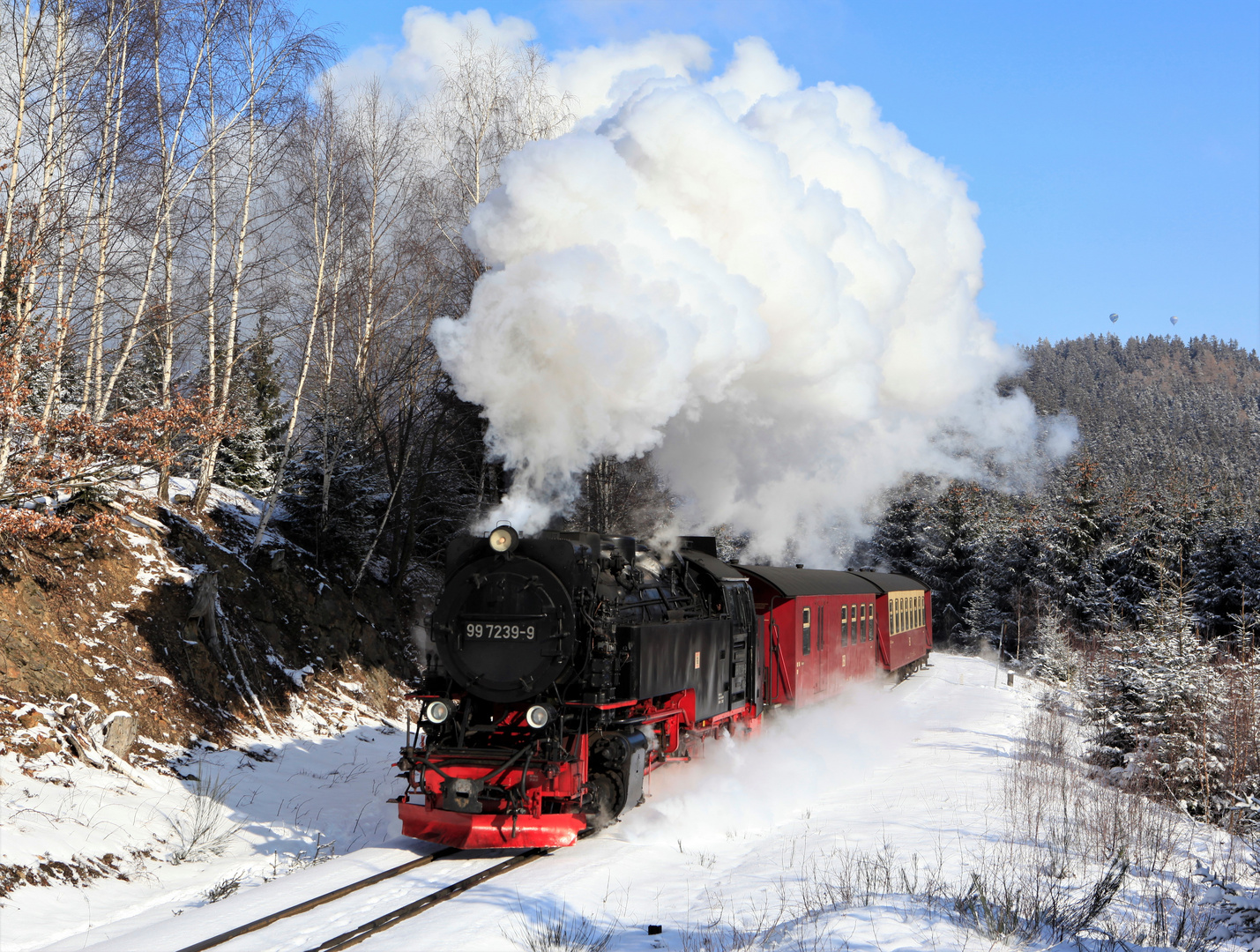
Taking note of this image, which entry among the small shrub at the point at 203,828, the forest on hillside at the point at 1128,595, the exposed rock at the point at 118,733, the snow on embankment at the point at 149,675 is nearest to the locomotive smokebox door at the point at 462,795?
the snow on embankment at the point at 149,675

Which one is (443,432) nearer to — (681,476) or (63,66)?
(681,476)

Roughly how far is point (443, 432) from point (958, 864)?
12.7 m

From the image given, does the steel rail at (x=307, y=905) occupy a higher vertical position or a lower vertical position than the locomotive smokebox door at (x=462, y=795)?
lower

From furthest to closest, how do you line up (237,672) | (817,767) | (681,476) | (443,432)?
(443,432) < (681,476) < (237,672) < (817,767)

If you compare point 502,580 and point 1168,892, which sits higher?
point 502,580

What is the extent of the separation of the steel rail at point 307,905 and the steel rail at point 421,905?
500 millimetres

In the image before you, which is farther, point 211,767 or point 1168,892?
point 211,767

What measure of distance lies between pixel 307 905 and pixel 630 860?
2.47m

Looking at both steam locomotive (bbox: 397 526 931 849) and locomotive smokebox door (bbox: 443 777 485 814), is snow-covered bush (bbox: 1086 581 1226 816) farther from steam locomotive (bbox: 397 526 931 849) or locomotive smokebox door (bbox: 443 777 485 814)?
locomotive smokebox door (bbox: 443 777 485 814)

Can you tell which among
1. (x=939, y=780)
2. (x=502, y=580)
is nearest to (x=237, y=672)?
(x=502, y=580)

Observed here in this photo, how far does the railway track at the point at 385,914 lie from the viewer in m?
5.19

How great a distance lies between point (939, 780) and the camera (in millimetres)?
10031

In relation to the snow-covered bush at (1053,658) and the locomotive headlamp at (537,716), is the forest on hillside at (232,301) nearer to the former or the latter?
the locomotive headlamp at (537,716)

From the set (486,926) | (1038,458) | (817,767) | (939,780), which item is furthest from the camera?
(1038,458)
